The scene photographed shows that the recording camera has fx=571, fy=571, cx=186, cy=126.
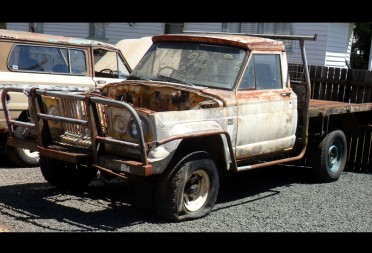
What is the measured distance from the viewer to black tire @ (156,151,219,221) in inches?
223

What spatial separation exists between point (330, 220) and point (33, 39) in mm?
5020

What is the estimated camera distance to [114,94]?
686 cm

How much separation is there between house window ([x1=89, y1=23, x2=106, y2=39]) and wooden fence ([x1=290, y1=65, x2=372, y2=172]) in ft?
41.6

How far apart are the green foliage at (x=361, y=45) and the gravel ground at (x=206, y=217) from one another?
1592cm

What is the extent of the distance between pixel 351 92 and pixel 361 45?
15.8m

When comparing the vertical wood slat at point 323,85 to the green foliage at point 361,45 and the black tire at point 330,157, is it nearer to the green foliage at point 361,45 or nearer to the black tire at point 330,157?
the black tire at point 330,157

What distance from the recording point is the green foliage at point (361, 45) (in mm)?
23281

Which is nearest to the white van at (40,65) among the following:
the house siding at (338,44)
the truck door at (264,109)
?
the truck door at (264,109)

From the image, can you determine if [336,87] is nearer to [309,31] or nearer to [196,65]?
[196,65]

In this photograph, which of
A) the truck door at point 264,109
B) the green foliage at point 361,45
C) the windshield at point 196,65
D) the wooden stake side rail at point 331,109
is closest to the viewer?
the truck door at point 264,109

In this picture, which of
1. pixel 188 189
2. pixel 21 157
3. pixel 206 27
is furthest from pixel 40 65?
pixel 206 27
